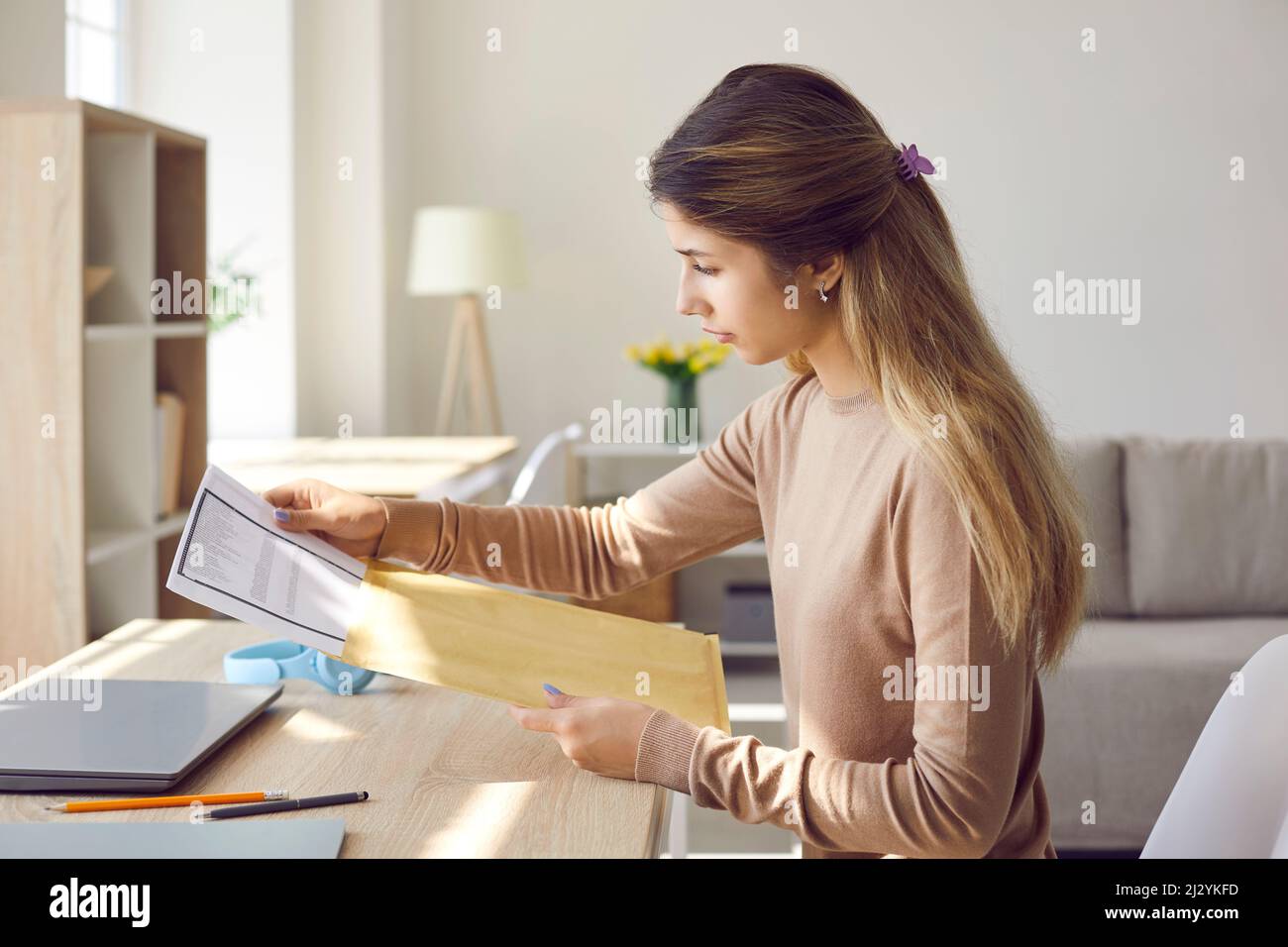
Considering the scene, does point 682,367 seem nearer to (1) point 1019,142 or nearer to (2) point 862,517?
(1) point 1019,142

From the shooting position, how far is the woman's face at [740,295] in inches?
45.7

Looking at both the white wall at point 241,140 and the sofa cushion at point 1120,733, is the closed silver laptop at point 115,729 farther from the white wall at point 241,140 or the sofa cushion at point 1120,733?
the white wall at point 241,140

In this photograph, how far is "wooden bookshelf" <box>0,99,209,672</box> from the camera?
6.74 feet

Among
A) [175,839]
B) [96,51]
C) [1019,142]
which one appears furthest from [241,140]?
[175,839]

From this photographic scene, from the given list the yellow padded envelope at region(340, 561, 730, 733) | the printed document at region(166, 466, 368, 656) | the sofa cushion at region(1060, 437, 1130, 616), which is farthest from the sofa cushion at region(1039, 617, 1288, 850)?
the printed document at region(166, 466, 368, 656)

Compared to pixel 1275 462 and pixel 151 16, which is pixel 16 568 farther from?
pixel 1275 462

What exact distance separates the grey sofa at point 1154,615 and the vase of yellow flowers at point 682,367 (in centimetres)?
135

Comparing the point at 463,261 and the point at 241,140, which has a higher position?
the point at 241,140

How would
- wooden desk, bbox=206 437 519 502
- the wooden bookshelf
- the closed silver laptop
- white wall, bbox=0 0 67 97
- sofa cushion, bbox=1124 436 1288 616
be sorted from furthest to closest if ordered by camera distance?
sofa cushion, bbox=1124 436 1288 616 < wooden desk, bbox=206 437 519 502 < white wall, bbox=0 0 67 97 < the wooden bookshelf < the closed silver laptop

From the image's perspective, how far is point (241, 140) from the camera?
155 inches

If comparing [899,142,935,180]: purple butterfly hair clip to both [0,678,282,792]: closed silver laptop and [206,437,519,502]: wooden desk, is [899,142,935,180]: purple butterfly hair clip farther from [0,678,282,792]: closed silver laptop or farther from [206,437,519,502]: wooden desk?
[206,437,519,502]: wooden desk

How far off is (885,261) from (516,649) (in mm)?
478

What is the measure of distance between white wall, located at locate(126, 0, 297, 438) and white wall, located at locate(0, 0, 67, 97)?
1.38 m

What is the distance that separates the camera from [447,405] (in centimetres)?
433
